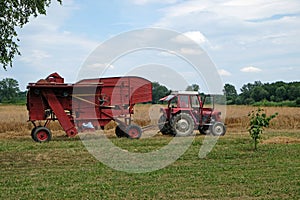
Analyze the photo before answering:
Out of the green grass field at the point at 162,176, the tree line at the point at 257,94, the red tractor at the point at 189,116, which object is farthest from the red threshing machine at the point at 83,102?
the tree line at the point at 257,94

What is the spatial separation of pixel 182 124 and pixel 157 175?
34.1ft

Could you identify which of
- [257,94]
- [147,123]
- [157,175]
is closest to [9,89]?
[257,94]

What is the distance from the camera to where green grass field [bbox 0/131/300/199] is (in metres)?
9.63

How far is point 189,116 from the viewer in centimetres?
2217

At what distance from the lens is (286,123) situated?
29.9 meters

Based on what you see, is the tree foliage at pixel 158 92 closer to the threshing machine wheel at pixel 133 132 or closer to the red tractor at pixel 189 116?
the red tractor at pixel 189 116

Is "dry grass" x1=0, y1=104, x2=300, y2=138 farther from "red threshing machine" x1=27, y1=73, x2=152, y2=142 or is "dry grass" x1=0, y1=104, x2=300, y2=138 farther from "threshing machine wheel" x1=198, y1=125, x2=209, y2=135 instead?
"red threshing machine" x1=27, y1=73, x2=152, y2=142

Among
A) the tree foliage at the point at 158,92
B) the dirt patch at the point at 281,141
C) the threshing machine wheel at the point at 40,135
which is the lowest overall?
the dirt patch at the point at 281,141

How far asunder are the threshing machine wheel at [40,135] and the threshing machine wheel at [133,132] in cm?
371

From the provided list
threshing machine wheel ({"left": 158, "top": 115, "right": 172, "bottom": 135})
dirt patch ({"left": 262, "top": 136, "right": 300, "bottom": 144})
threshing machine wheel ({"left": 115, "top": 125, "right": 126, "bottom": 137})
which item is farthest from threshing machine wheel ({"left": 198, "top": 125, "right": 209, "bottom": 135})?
threshing machine wheel ({"left": 115, "top": 125, "right": 126, "bottom": 137})

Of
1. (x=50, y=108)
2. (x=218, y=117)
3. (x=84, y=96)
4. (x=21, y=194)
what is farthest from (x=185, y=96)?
(x=21, y=194)

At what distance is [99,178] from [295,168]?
18.2 ft

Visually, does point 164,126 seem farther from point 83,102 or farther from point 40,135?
point 40,135

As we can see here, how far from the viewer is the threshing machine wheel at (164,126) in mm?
22750
